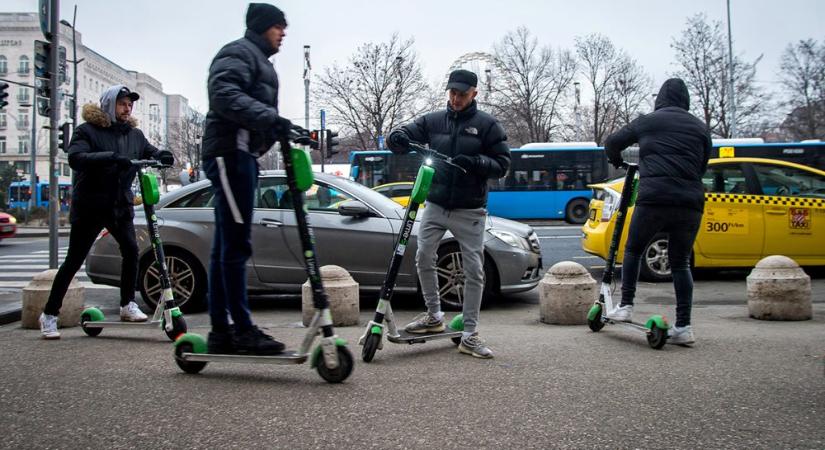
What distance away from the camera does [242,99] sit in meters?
3.69

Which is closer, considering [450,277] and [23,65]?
[450,277]

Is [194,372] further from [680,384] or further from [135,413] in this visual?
[680,384]

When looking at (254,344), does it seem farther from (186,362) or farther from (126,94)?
(126,94)

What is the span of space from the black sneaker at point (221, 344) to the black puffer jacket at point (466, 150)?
167cm

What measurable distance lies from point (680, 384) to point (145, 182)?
3.72 meters

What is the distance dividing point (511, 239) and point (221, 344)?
446cm

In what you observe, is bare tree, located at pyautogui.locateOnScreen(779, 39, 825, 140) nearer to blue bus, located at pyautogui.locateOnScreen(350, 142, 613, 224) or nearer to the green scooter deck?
blue bus, located at pyautogui.locateOnScreen(350, 142, 613, 224)

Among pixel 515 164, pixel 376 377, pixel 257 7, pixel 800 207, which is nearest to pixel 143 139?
pixel 257 7

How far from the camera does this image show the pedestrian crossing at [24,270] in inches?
440

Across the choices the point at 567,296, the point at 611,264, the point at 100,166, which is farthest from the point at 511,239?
the point at 100,166

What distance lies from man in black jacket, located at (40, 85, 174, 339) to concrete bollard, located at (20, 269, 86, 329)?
28.3 inches

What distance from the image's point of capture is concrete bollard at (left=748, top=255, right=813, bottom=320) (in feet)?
21.5

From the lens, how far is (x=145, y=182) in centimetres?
513

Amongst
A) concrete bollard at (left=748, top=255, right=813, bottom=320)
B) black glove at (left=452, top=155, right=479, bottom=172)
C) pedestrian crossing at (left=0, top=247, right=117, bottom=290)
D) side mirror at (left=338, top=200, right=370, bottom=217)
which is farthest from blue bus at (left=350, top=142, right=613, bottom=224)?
black glove at (left=452, top=155, right=479, bottom=172)
